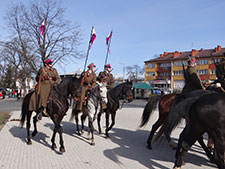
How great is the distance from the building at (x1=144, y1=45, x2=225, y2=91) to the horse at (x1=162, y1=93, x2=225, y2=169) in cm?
6113

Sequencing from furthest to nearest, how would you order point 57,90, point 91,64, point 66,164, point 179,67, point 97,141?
A: point 179,67 < point 91,64 < point 97,141 < point 57,90 < point 66,164

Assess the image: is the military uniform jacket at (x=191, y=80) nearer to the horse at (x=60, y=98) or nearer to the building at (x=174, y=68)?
the horse at (x=60, y=98)

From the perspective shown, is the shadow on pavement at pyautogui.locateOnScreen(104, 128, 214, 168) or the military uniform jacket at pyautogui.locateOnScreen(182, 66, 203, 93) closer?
the shadow on pavement at pyautogui.locateOnScreen(104, 128, 214, 168)

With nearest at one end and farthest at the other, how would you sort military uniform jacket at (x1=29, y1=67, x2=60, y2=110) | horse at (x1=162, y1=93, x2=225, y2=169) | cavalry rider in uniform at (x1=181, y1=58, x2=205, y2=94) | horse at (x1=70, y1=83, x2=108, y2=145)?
horse at (x1=162, y1=93, x2=225, y2=169) < cavalry rider in uniform at (x1=181, y1=58, x2=205, y2=94) < military uniform jacket at (x1=29, y1=67, x2=60, y2=110) < horse at (x1=70, y1=83, x2=108, y2=145)

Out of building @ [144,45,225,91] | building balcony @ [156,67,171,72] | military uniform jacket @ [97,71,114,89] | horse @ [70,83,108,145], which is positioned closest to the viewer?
horse @ [70,83,108,145]

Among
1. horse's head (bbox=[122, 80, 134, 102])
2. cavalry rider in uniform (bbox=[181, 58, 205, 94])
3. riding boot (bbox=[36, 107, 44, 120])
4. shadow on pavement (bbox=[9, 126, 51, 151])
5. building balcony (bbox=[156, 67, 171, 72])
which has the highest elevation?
building balcony (bbox=[156, 67, 171, 72])

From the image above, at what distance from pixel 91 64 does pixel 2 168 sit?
468 centimetres

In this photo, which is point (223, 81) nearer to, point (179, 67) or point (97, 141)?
point (97, 141)

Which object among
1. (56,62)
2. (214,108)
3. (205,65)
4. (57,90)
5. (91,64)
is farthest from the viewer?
(205,65)

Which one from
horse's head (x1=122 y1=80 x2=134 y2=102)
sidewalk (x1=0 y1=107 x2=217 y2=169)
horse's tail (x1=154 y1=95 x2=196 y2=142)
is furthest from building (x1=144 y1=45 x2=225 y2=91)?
horse's tail (x1=154 y1=95 x2=196 y2=142)

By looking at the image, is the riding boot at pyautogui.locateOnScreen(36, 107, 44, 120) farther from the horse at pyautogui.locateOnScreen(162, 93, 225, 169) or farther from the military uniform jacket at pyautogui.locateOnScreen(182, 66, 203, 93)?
the military uniform jacket at pyautogui.locateOnScreen(182, 66, 203, 93)

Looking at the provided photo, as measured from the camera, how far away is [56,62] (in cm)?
2252

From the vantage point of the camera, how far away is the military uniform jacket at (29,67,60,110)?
718 centimetres

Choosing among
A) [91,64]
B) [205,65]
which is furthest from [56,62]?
[205,65]
